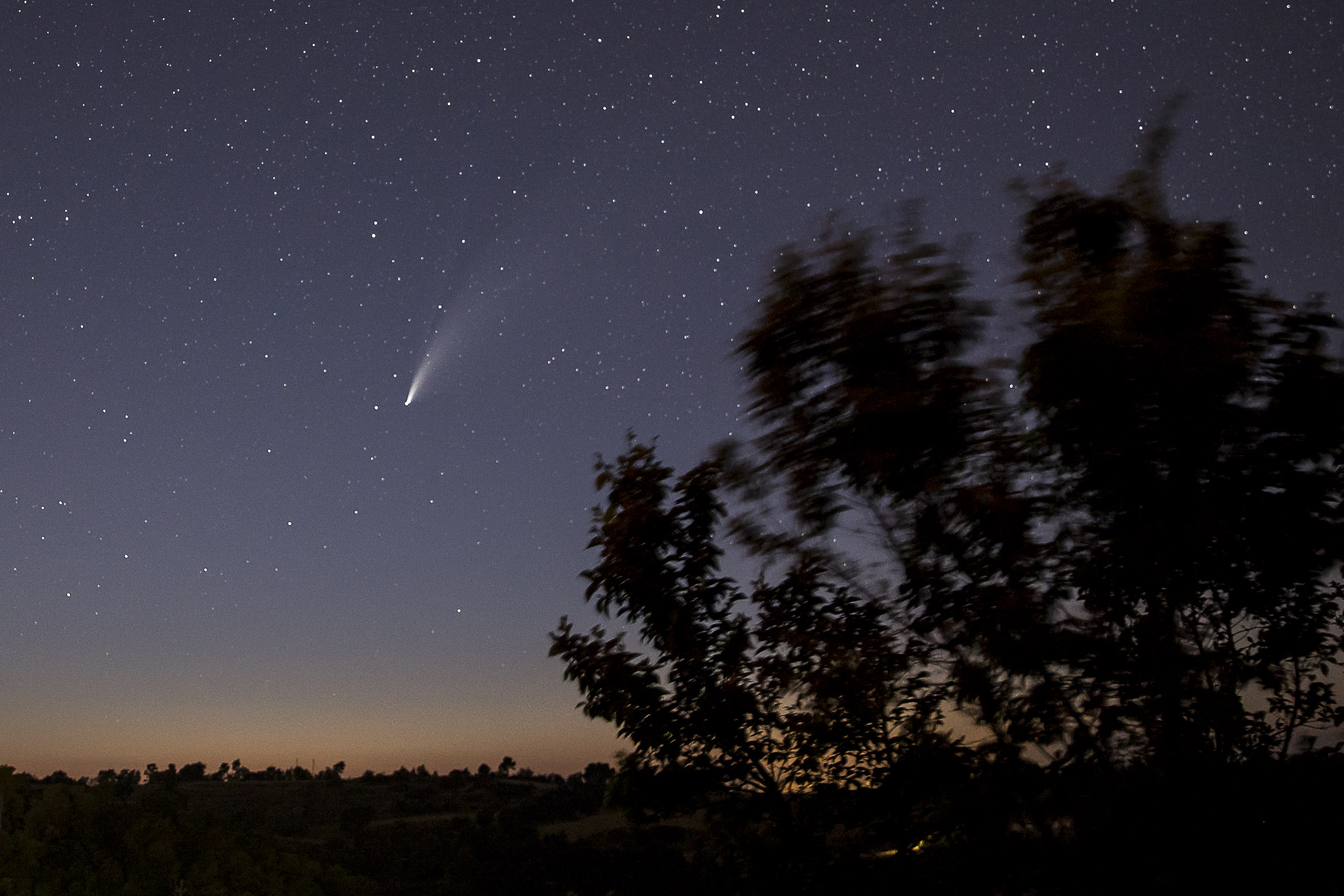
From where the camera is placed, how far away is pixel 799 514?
548 cm

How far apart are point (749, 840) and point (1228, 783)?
298cm

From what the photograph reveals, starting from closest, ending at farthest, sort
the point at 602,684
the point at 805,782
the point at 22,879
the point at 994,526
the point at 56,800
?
1. the point at 994,526
2. the point at 805,782
3. the point at 602,684
4. the point at 22,879
5. the point at 56,800

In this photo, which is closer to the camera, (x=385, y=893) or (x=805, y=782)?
(x=805, y=782)

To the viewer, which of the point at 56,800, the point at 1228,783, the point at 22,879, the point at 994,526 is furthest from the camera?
the point at 56,800

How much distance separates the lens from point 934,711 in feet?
18.7

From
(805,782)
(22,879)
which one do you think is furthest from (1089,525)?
(22,879)

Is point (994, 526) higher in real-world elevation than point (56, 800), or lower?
higher

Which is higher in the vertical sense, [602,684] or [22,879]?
[602,684]

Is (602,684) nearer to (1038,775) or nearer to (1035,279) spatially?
(1038,775)

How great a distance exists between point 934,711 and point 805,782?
1.06m

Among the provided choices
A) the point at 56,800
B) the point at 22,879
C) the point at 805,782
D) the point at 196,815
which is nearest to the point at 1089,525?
the point at 805,782

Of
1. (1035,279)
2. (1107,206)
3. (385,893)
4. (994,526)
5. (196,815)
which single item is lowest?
(385,893)

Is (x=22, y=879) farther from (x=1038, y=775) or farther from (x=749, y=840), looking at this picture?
(x=1038, y=775)

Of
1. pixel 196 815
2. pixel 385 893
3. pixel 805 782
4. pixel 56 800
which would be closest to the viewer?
pixel 805 782
